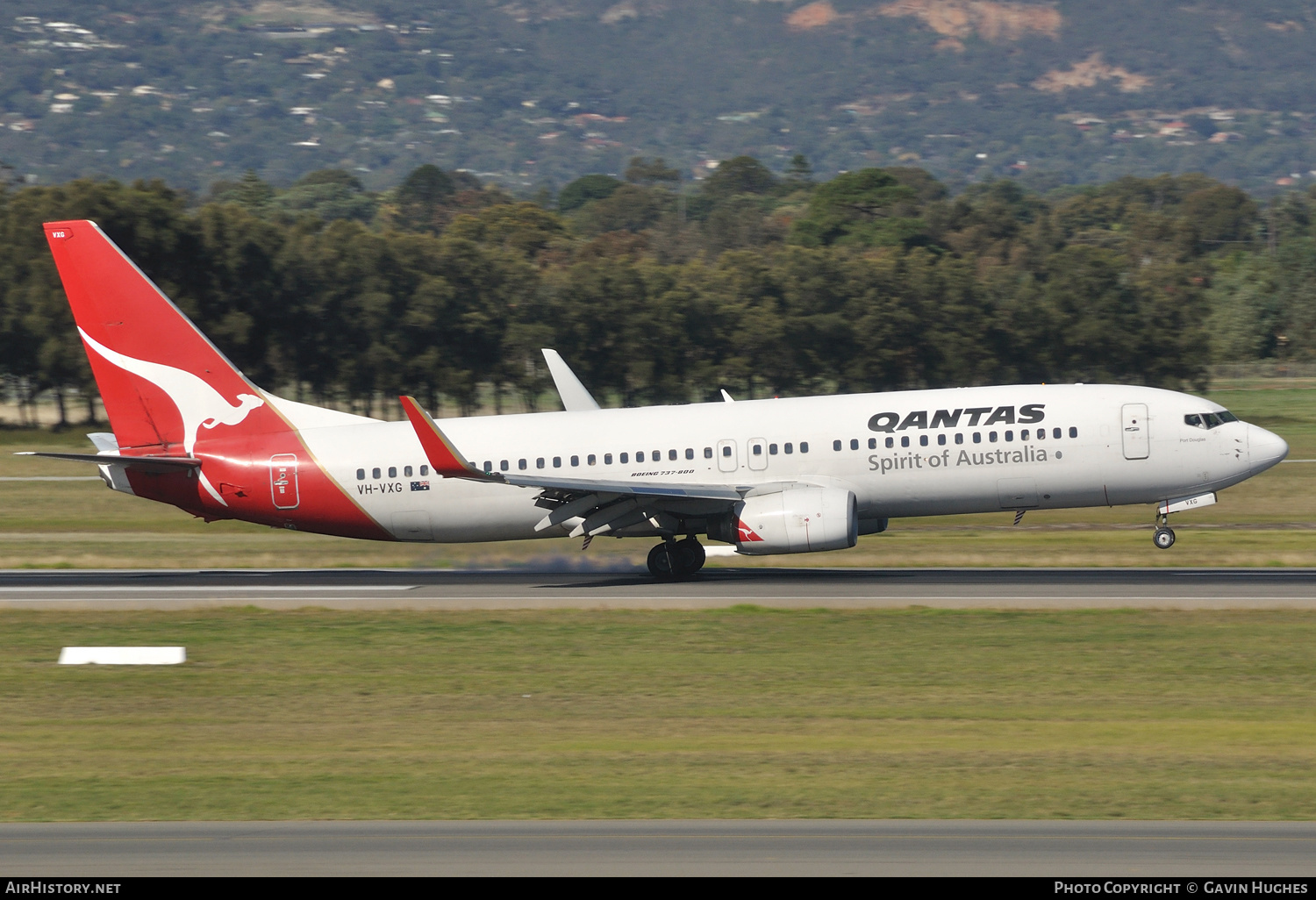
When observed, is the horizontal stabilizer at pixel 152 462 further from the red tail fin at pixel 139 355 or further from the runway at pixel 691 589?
the runway at pixel 691 589

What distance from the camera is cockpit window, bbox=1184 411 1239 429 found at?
115 ft

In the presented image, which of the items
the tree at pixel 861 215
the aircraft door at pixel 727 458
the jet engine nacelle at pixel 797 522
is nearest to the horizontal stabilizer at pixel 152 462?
the aircraft door at pixel 727 458

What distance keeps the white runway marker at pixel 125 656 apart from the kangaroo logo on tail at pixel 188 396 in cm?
1053

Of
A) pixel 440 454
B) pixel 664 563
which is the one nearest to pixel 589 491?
pixel 440 454

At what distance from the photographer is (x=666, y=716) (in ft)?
73.6

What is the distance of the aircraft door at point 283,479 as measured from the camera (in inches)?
1435

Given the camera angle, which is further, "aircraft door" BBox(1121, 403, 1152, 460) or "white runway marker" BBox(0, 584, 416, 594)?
"white runway marker" BBox(0, 584, 416, 594)

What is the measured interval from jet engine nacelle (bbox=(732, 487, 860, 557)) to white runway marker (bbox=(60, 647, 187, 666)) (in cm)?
1263

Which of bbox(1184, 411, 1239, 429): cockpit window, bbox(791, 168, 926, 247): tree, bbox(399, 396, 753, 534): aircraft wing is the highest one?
bbox(791, 168, 926, 247): tree

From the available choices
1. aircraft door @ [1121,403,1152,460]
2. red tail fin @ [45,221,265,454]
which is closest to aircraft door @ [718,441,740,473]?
aircraft door @ [1121,403,1152,460]

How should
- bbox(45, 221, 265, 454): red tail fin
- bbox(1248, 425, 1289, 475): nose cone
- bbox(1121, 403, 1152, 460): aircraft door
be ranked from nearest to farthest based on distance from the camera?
bbox(1121, 403, 1152, 460): aircraft door, bbox(1248, 425, 1289, 475): nose cone, bbox(45, 221, 265, 454): red tail fin

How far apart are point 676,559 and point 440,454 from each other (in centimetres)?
673

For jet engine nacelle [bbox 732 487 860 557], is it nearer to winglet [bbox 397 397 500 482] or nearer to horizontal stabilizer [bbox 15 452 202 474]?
winglet [bbox 397 397 500 482]

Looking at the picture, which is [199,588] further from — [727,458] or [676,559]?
[727,458]
